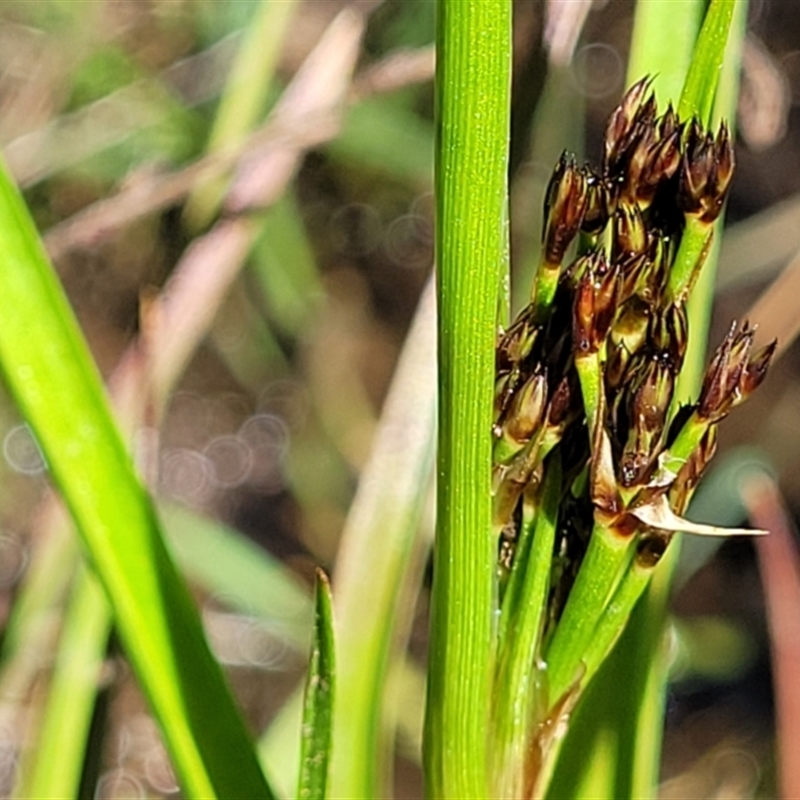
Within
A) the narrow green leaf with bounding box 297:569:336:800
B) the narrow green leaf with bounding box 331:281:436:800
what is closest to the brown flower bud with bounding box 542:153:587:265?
the narrow green leaf with bounding box 297:569:336:800

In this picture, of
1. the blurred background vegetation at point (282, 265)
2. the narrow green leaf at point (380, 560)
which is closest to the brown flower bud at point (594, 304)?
the narrow green leaf at point (380, 560)

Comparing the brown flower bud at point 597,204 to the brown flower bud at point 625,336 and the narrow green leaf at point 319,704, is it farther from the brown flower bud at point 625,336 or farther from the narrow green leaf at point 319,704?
the narrow green leaf at point 319,704

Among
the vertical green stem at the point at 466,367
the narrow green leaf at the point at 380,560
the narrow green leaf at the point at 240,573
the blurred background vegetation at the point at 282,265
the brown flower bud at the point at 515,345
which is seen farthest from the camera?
the narrow green leaf at the point at 240,573

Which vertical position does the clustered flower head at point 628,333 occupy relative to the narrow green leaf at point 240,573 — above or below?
below

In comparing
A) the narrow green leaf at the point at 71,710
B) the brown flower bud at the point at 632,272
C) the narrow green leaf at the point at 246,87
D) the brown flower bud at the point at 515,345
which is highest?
the narrow green leaf at the point at 246,87

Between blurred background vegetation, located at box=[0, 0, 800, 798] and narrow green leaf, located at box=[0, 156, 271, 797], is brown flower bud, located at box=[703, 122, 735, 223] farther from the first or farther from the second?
blurred background vegetation, located at box=[0, 0, 800, 798]

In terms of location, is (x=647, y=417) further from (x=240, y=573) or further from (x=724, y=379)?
(x=240, y=573)

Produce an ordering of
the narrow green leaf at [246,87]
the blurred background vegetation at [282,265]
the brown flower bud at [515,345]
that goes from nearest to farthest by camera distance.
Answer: the brown flower bud at [515,345], the narrow green leaf at [246,87], the blurred background vegetation at [282,265]
